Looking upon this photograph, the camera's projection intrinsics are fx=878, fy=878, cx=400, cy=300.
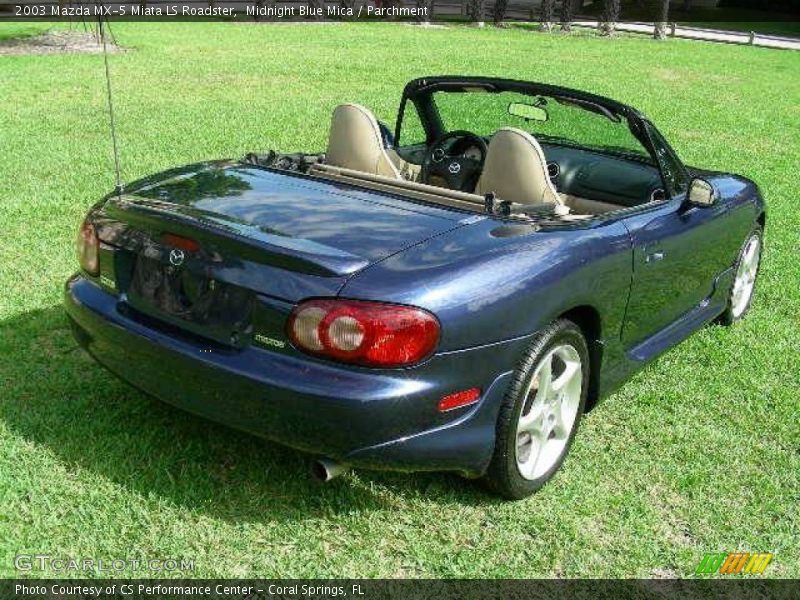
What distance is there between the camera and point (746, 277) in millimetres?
5395

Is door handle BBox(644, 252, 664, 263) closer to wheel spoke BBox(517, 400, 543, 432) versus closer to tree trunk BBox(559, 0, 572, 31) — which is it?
wheel spoke BBox(517, 400, 543, 432)

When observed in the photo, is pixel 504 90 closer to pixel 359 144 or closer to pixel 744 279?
pixel 359 144

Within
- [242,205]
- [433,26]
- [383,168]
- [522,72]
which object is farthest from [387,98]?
[433,26]

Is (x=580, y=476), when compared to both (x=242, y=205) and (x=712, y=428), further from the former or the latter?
(x=242, y=205)

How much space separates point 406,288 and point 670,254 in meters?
1.72

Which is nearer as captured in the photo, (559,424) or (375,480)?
(375,480)

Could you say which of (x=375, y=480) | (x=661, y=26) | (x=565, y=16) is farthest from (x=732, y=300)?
(x=661, y=26)

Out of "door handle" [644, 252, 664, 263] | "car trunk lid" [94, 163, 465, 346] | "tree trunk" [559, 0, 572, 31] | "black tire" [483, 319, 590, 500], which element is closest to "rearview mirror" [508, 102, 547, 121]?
"door handle" [644, 252, 664, 263]

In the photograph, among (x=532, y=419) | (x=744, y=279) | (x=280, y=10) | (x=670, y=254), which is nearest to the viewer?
(x=532, y=419)

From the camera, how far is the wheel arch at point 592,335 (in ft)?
11.3

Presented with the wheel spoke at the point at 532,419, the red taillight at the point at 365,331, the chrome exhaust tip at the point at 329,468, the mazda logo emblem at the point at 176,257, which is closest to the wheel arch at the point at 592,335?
the wheel spoke at the point at 532,419

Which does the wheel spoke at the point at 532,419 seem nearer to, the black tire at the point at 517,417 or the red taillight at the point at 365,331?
the black tire at the point at 517,417

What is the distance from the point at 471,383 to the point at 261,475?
0.96m

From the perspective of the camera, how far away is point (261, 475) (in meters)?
3.34
